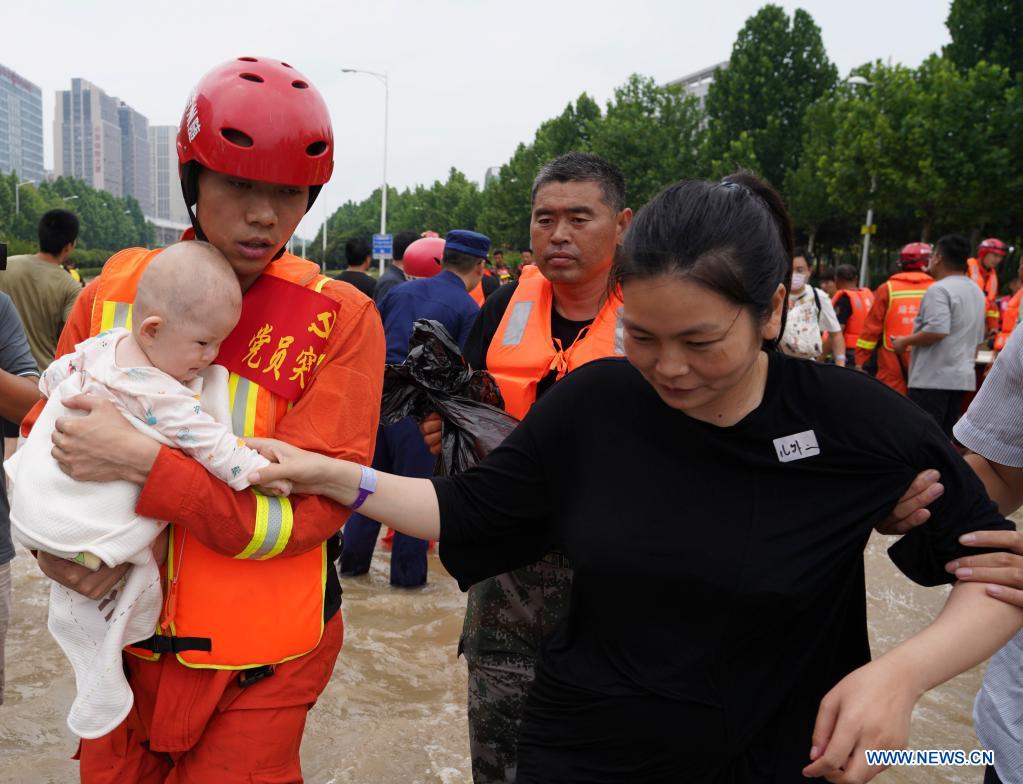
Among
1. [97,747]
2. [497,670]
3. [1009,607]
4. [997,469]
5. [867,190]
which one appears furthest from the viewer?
[867,190]

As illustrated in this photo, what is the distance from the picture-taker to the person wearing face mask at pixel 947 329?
766 cm

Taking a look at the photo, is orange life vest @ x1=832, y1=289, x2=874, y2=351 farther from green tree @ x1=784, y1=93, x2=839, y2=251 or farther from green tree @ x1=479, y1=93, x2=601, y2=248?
green tree @ x1=479, y1=93, x2=601, y2=248

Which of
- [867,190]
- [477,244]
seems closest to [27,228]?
[867,190]

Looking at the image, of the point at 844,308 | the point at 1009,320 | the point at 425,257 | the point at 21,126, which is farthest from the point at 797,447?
the point at 21,126

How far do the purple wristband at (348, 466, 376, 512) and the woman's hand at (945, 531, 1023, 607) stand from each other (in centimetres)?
122

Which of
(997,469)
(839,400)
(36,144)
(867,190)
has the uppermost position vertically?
(36,144)

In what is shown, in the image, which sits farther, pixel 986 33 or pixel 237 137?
pixel 986 33

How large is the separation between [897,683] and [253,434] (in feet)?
4.69

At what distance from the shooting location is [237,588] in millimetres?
1986

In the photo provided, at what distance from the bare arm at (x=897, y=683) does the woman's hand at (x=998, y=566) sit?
2cm

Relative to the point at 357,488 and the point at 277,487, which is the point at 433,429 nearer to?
the point at 357,488

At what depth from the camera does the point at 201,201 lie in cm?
210

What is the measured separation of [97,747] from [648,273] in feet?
5.52

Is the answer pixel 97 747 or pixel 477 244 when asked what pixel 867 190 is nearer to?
pixel 477 244
